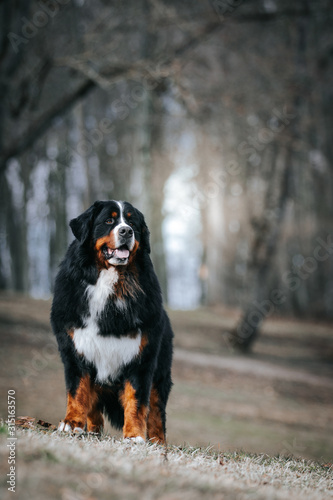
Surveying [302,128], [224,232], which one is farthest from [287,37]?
[224,232]

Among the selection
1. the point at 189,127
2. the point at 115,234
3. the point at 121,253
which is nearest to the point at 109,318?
the point at 121,253

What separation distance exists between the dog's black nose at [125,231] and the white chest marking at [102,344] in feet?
1.19

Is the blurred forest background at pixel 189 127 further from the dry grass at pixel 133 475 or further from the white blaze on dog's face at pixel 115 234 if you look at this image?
the dry grass at pixel 133 475

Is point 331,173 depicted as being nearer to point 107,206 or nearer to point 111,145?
point 111,145

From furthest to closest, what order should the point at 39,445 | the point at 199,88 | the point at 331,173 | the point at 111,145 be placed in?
the point at 331,173, the point at 111,145, the point at 199,88, the point at 39,445

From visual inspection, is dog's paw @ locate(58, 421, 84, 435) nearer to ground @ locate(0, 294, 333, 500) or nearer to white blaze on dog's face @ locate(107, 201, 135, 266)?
ground @ locate(0, 294, 333, 500)

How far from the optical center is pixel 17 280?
29688mm

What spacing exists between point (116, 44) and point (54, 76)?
3.66 meters

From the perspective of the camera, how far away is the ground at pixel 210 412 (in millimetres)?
2996
